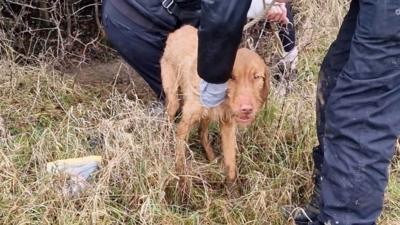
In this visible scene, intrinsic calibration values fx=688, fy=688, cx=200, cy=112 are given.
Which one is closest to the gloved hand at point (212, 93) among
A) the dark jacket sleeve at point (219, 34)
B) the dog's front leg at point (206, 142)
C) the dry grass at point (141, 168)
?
the dark jacket sleeve at point (219, 34)

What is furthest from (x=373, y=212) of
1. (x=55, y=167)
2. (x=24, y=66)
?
(x=24, y=66)

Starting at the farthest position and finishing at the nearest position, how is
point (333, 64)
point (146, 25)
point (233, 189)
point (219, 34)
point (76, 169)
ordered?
point (146, 25) < point (233, 189) < point (76, 169) < point (333, 64) < point (219, 34)

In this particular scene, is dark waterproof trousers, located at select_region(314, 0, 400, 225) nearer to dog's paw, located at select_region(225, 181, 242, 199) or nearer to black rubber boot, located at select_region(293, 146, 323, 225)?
black rubber boot, located at select_region(293, 146, 323, 225)

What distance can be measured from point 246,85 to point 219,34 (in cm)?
63

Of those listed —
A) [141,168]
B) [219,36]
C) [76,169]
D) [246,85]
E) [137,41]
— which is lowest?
[76,169]

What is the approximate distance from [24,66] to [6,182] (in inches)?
70.1

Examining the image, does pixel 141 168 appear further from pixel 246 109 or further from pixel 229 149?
pixel 246 109

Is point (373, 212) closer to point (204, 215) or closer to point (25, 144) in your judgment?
point (204, 215)

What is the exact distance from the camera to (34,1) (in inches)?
233

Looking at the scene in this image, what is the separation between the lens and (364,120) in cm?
292

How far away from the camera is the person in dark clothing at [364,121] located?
283cm

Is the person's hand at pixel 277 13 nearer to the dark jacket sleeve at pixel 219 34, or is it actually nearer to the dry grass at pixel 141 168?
the dry grass at pixel 141 168

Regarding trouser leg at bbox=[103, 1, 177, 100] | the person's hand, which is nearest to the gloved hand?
the person's hand

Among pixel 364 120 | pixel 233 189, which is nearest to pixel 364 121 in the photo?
pixel 364 120
